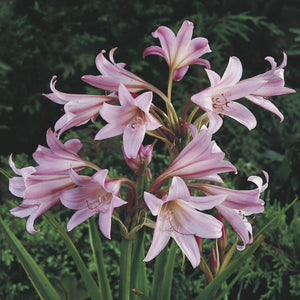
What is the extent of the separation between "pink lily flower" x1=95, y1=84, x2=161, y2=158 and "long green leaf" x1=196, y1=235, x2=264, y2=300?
0.33 metres

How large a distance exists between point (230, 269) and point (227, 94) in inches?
14.6

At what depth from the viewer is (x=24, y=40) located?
2.48 metres

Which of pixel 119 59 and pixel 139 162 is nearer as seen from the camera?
pixel 139 162

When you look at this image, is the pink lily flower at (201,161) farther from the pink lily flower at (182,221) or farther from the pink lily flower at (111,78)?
the pink lily flower at (111,78)

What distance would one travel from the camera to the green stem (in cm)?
90

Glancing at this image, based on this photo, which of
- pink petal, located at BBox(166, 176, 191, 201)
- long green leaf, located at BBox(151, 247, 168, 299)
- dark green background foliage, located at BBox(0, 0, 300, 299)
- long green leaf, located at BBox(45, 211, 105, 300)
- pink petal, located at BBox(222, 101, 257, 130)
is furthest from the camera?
dark green background foliage, located at BBox(0, 0, 300, 299)

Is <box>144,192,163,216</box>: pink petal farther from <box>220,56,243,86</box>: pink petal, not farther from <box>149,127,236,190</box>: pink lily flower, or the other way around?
<box>220,56,243,86</box>: pink petal

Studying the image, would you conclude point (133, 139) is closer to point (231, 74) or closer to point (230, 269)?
point (231, 74)

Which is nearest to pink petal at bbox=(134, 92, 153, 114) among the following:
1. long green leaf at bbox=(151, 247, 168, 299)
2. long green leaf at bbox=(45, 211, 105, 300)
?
long green leaf at bbox=(45, 211, 105, 300)

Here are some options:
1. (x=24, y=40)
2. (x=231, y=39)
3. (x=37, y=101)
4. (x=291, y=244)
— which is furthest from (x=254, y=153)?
(x=24, y=40)

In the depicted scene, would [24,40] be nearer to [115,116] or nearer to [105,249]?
[105,249]

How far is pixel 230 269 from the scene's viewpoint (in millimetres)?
937

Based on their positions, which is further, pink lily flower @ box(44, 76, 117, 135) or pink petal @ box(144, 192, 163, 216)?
pink lily flower @ box(44, 76, 117, 135)

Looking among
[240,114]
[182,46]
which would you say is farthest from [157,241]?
[182,46]
